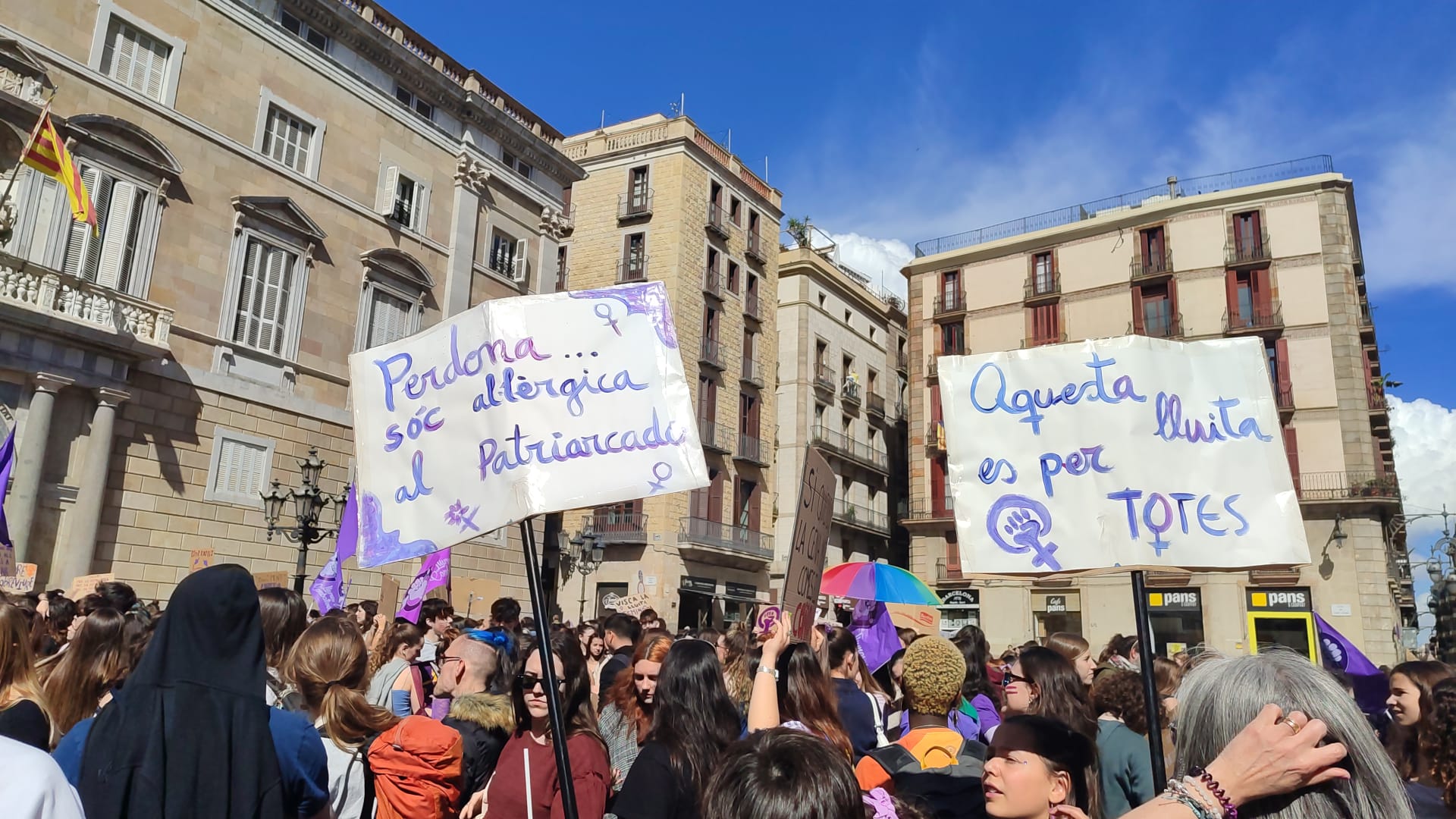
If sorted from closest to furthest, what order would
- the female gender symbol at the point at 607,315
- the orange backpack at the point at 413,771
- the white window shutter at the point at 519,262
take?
the orange backpack at the point at 413,771 < the female gender symbol at the point at 607,315 < the white window shutter at the point at 519,262

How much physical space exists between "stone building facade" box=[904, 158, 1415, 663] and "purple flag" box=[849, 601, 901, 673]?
2218 cm

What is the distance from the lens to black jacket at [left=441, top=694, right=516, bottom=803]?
4348 millimetres

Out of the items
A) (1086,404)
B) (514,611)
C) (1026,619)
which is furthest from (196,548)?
(1026,619)

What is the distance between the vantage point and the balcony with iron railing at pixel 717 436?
114ft

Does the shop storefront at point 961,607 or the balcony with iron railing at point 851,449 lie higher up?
the balcony with iron railing at point 851,449

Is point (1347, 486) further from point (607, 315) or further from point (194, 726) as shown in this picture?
point (194, 726)

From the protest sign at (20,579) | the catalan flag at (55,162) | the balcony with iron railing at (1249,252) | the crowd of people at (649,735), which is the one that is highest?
the balcony with iron railing at (1249,252)

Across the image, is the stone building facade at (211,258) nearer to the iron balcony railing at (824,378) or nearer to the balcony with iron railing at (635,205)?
the balcony with iron railing at (635,205)

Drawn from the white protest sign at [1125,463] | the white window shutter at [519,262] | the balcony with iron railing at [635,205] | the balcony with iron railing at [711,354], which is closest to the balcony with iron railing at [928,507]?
the balcony with iron railing at [711,354]

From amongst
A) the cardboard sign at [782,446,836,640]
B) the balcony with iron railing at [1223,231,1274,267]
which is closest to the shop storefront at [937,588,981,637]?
the balcony with iron railing at [1223,231,1274,267]

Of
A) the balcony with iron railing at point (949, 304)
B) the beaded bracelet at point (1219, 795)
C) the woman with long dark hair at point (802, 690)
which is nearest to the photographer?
the beaded bracelet at point (1219, 795)

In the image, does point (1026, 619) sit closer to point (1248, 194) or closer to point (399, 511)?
point (1248, 194)

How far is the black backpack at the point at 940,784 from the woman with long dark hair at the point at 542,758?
111 cm

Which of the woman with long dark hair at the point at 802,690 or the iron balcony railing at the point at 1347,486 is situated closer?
the woman with long dark hair at the point at 802,690
